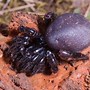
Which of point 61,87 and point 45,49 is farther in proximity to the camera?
point 45,49

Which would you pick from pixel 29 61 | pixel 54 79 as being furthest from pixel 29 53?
pixel 54 79

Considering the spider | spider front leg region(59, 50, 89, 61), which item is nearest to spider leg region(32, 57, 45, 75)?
the spider

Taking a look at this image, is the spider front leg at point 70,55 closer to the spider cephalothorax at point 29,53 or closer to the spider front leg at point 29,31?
the spider cephalothorax at point 29,53

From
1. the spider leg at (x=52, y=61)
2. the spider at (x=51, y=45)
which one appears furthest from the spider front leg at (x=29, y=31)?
the spider leg at (x=52, y=61)

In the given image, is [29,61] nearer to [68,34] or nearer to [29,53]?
[29,53]

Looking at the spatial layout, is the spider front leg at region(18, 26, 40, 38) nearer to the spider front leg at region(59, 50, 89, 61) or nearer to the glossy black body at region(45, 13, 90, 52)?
the glossy black body at region(45, 13, 90, 52)

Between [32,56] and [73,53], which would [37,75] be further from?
[73,53]

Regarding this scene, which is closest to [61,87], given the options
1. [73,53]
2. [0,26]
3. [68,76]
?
[68,76]
